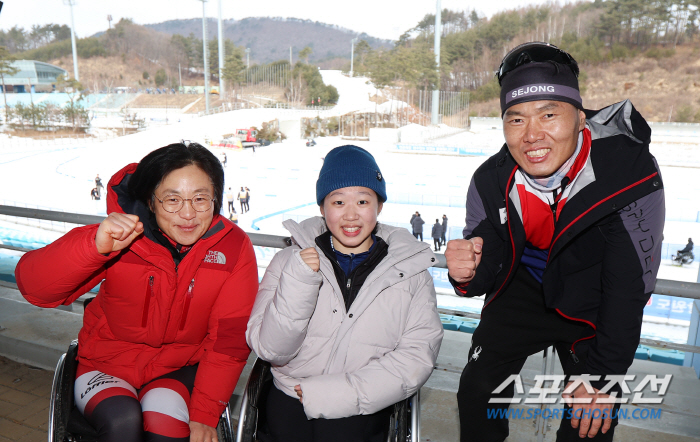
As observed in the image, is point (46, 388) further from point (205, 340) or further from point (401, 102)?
point (401, 102)

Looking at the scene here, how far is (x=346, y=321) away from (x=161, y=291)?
1.60 ft

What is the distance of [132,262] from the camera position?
48.9 inches

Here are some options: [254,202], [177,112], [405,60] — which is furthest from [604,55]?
[177,112]

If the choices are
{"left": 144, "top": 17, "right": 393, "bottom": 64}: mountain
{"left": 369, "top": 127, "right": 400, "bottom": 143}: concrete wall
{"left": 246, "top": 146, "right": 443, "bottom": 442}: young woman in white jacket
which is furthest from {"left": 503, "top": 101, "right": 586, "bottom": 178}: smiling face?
{"left": 144, "top": 17, "right": 393, "bottom": 64}: mountain

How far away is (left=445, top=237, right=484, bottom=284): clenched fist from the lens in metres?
1.20

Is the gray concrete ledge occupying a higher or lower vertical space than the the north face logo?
lower

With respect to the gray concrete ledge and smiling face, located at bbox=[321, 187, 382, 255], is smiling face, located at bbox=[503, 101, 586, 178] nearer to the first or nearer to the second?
smiling face, located at bbox=[321, 187, 382, 255]

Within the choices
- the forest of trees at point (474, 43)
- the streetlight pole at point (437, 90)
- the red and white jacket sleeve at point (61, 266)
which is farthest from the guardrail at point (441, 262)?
the streetlight pole at point (437, 90)

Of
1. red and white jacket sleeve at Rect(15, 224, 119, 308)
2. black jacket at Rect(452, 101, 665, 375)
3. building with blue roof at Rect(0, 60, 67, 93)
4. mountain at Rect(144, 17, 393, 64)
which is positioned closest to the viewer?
black jacket at Rect(452, 101, 665, 375)

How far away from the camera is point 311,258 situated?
109 centimetres

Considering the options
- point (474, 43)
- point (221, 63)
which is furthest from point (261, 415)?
point (221, 63)

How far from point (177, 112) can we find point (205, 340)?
133 ft

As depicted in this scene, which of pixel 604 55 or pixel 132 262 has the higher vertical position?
pixel 604 55

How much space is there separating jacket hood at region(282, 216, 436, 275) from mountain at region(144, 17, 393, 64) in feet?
155
